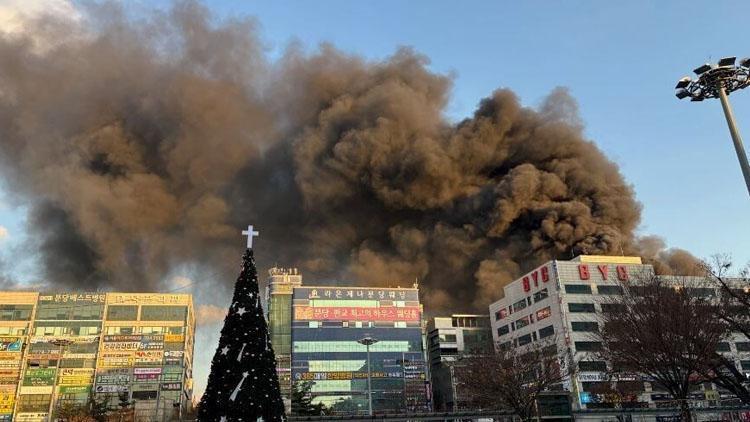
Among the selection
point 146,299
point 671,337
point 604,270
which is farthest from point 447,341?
point 671,337

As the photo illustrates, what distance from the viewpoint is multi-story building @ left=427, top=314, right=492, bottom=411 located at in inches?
3944

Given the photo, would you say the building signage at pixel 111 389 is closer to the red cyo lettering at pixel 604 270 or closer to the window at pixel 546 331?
the window at pixel 546 331

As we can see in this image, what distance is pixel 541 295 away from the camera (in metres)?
75.4

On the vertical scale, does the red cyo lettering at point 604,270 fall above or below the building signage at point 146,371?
above

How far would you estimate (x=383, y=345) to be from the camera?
9094 centimetres

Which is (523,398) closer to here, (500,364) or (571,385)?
(500,364)

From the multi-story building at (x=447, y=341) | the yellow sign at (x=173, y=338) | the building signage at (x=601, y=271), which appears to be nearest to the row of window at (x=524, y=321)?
the building signage at (x=601, y=271)

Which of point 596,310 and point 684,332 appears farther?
point 596,310

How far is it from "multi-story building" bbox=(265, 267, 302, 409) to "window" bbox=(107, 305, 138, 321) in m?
19.0

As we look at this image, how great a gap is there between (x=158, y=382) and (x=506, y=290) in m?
49.8

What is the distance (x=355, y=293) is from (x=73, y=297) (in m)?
41.1

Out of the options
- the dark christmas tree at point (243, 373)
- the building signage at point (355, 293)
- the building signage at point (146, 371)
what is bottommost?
the dark christmas tree at point (243, 373)

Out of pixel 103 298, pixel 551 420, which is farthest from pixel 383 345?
pixel 103 298

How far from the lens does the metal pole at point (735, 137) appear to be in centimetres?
1591
